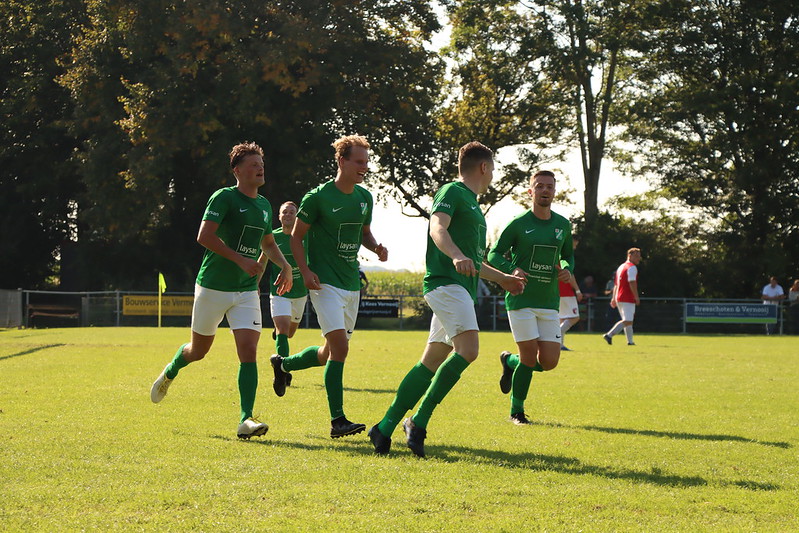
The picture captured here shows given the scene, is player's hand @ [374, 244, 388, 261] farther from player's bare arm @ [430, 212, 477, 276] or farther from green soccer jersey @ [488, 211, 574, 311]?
player's bare arm @ [430, 212, 477, 276]

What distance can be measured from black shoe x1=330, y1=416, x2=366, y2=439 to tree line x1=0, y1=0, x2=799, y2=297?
27.0 meters

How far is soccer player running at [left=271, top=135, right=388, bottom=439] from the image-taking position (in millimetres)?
8023

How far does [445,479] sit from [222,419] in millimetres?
3275

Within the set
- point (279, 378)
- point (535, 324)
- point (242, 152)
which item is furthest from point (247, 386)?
point (535, 324)

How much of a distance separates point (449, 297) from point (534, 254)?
2.62 meters

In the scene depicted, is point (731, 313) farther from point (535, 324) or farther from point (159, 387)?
point (159, 387)

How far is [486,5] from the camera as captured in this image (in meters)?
42.1

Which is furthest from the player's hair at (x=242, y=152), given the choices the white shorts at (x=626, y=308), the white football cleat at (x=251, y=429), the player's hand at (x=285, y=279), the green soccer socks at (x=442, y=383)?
the white shorts at (x=626, y=308)

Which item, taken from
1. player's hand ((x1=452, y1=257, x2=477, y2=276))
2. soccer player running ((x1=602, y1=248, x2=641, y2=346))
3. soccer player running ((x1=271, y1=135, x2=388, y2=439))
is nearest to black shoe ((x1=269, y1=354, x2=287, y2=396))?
soccer player running ((x1=271, y1=135, x2=388, y2=439))

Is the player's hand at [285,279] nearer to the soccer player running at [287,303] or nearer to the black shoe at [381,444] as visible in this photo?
the black shoe at [381,444]

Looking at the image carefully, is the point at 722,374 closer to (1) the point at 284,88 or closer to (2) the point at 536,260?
(2) the point at 536,260

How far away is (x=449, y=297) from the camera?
7.22 meters

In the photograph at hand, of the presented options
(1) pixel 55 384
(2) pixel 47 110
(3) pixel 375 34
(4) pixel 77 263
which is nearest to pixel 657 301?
(3) pixel 375 34

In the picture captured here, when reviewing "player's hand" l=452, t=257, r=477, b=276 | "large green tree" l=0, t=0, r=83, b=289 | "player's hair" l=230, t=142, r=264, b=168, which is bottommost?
"player's hand" l=452, t=257, r=477, b=276
